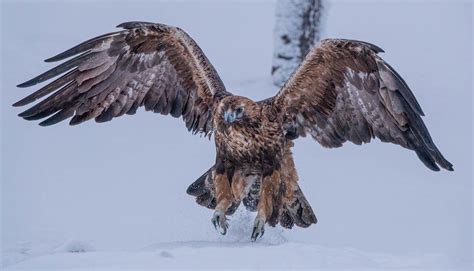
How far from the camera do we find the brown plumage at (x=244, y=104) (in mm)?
8992

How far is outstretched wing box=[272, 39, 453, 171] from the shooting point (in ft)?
29.1

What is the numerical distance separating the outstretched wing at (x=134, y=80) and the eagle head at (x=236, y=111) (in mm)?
424

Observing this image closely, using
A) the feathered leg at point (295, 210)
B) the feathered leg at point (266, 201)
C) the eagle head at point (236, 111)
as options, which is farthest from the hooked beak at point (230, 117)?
the feathered leg at point (295, 210)

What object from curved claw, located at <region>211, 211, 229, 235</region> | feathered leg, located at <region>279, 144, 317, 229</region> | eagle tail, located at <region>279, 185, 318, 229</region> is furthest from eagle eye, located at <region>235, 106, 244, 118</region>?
eagle tail, located at <region>279, 185, 318, 229</region>

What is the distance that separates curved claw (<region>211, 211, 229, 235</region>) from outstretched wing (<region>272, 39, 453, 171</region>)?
1.12 metres

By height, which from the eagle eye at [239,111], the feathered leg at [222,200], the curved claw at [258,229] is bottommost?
the curved claw at [258,229]

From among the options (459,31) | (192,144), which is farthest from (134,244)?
(459,31)

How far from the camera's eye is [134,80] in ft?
32.7

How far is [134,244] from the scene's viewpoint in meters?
10.8

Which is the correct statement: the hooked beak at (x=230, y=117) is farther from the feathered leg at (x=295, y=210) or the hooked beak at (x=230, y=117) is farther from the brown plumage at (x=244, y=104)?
the feathered leg at (x=295, y=210)

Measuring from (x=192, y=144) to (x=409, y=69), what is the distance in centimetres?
559

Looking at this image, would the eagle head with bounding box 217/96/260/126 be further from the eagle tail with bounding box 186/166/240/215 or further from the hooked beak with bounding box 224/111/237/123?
the eagle tail with bounding box 186/166/240/215

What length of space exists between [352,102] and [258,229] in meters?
1.54

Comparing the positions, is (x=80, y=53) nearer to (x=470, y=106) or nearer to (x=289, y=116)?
(x=289, y=116)
